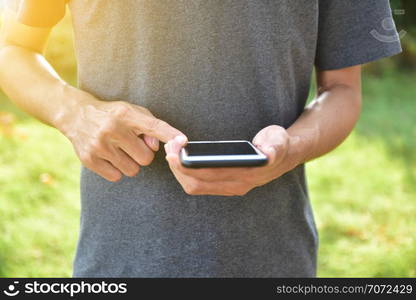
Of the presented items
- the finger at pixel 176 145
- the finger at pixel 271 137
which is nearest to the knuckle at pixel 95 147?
the finger at pixel 176 145

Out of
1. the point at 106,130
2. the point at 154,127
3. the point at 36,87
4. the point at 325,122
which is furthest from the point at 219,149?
the point at 36,87

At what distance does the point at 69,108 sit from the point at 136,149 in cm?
22

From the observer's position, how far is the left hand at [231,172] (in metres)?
1.12

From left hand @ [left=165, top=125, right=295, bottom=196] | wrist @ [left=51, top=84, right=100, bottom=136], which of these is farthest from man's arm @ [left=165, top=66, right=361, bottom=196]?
wrist @ [left=51, top=84, right=100, bottom=136]

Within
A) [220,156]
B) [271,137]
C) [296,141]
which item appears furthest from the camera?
[296,141]

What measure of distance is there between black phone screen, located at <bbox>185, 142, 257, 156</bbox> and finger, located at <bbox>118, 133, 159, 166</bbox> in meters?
0.13

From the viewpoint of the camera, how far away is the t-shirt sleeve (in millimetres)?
1439

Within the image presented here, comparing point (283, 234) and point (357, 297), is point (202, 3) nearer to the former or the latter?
point (283, 234)

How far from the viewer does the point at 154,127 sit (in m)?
1.21

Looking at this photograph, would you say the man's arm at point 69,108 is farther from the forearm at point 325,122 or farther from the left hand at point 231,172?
the forearm at point 325,122

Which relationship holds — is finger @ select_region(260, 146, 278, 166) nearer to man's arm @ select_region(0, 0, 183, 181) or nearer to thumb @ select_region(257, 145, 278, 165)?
thumb @ select_region(257, 145, 278, 165)

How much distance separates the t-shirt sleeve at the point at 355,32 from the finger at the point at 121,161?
24.4 inches

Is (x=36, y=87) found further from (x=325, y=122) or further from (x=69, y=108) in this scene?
(x=325, y=122)

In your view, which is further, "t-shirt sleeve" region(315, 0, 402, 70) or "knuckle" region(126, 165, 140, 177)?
"t-shirt sleeve" region(315, 0, 402, 70)
